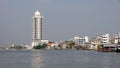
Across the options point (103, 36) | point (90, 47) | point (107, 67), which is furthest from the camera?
point (90, 47)

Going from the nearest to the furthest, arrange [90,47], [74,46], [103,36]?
[103,36], [90,47], [74,46]

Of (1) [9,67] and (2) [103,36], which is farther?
(2) [103,36]

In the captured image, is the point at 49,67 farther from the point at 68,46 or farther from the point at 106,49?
the point at 68,46

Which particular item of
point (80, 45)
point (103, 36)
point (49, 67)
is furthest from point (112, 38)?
point (49, 67)

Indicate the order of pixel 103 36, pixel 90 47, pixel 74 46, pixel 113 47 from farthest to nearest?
pixel 74 46, pixel 90 47, pixel 103 36, pixel 113 47

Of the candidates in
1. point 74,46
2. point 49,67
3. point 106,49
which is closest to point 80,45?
point 74,46

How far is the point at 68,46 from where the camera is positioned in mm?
193750

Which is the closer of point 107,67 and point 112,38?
point 107,67

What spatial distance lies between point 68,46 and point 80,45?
7.40 m

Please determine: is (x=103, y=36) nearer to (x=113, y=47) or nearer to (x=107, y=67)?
(x=113, y=47)

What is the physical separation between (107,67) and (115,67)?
85 centimetres

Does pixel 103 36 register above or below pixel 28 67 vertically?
above

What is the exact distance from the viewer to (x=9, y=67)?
4259cm

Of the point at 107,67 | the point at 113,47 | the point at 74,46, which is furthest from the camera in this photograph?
the point at 74,46
